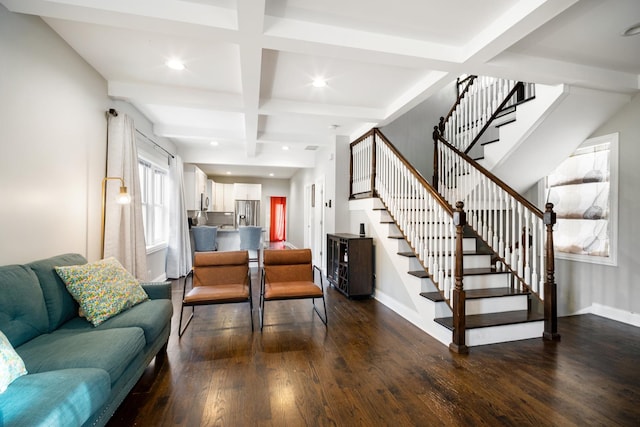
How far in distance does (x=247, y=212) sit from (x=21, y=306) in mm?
8878

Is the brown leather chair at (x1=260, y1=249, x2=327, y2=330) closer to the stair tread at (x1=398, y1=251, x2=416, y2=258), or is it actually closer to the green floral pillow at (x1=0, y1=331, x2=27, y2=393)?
the stair tread at (x1=398, y1=251, x2=416, y2=258)

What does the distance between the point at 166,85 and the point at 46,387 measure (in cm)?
315

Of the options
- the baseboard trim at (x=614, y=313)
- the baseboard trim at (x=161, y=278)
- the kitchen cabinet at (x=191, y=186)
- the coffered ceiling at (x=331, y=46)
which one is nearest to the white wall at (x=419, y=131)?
the coffered ceiling at (x=331, y=46)

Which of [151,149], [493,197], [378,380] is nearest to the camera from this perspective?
[378,380]

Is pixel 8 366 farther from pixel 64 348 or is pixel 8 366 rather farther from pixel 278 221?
pixel 278 221

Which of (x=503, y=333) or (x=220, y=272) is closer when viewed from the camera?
(x=503, y=333)

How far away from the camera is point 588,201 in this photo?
12.7 ft

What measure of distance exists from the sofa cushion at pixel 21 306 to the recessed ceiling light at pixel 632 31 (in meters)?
4.71

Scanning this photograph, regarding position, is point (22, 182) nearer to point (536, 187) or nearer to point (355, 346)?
point (355, 346)

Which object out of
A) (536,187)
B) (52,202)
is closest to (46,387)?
(52,202)

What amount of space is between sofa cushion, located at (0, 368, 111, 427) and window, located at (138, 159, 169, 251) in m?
3.49

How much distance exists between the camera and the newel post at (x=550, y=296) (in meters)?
2.98

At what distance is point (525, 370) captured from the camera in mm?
2406

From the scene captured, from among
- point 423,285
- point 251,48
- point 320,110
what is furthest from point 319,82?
point 423,285
